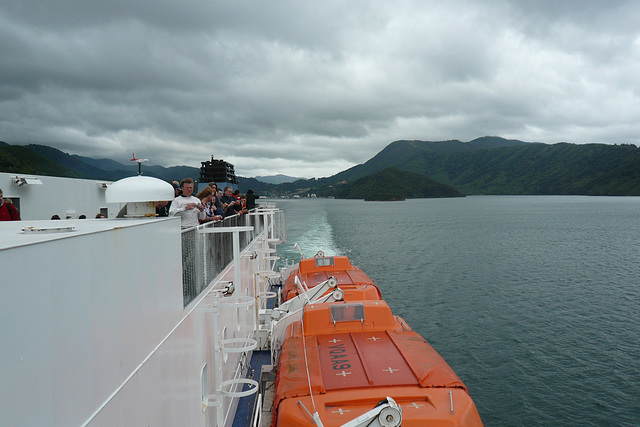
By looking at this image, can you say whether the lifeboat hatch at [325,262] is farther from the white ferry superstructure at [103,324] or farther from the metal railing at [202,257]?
the white ferry superstructure at [103,324]

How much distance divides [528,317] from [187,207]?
2163cm

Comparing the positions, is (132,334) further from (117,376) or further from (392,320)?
(392,320)

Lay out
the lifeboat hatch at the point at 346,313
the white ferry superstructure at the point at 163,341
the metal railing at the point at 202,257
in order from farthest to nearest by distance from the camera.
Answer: the lifeboat hatch at the point at 346,313 < the metal railing at the point at 202,257 < the white ferry superstructure at the point at 163,341

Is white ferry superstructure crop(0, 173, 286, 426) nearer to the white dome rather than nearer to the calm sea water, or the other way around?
the white dome

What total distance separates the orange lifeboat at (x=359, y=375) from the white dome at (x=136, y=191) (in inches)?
151

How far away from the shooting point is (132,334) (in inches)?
141

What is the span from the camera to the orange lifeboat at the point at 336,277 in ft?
46.5

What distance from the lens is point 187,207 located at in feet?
23.1

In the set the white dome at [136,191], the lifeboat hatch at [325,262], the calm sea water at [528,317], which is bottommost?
the calm sea water at [528,317]

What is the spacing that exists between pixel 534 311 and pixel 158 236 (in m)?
24.5

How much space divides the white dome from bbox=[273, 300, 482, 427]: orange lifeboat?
3832mm

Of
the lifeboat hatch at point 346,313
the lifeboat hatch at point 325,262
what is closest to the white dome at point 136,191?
the lifeboat hatch at point 346,313

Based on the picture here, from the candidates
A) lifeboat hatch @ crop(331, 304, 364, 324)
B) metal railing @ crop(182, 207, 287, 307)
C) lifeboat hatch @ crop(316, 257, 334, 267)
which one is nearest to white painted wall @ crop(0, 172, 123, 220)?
metal railing @ crop(182, 207, 287, 307)

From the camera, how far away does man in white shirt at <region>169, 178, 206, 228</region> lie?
23.0 feet
